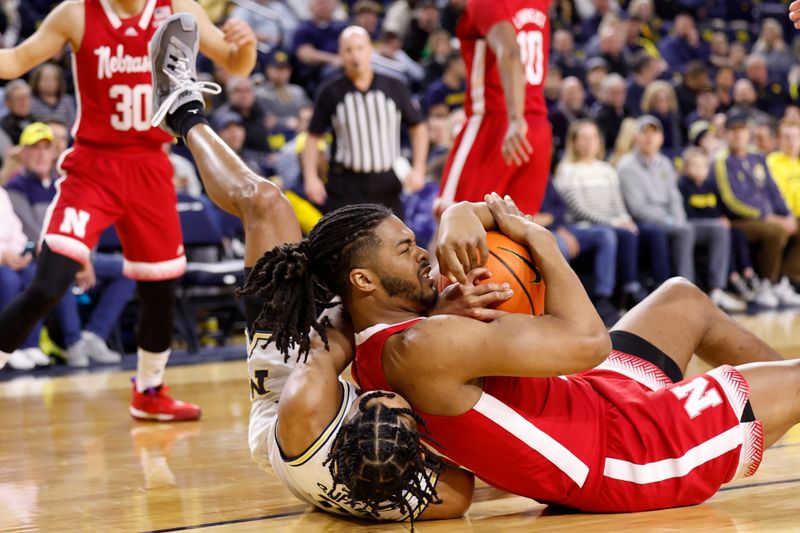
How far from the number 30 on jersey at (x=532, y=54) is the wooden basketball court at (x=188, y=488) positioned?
A: 7.38 ft

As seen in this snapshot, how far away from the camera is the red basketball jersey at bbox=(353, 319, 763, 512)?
296 cm

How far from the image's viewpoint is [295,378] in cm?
313

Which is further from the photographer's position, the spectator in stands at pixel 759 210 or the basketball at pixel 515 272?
the spectator in stands at pixel 759 210

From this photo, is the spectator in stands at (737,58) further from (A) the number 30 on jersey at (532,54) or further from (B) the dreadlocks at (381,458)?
(B) the dreadlocks at (381,458)

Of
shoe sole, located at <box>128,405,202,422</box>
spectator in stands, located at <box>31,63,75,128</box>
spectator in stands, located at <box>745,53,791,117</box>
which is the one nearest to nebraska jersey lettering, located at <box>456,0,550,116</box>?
shoe sole, located at <box>128,405,202,422</box>

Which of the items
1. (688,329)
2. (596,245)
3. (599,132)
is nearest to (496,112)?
(688,329)

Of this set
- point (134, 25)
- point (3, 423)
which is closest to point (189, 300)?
point (3, 423)

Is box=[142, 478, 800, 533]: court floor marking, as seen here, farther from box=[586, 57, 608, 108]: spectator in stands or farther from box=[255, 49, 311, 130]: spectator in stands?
box=[586, 57, 608, 108]: spectator in stands

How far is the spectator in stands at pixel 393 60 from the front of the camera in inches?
463

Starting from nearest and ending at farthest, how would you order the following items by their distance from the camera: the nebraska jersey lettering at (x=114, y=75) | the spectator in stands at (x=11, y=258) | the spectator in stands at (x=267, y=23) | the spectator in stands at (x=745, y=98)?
1. the nebraska jersey lettering at (x=114, y=75)
2. the spectator in stands at (x=11, y=258)
3. the spectator in stands at (x=267, y=23)
4. the spectator in stands at (x=745, y=98)

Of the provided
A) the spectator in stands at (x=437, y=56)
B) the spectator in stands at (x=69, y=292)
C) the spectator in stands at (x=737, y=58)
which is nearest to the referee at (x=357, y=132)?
the spectator in stands at (x=69, y=292)

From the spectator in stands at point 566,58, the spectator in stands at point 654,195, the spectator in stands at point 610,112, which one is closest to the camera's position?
the spectator in stands at point 654,195

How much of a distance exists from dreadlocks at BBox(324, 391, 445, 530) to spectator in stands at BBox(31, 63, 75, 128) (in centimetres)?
676

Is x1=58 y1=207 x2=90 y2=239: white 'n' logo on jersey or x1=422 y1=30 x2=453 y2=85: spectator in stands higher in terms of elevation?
x1=422 y1=30 x2=453 y2=85: spectator in stands
